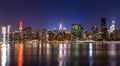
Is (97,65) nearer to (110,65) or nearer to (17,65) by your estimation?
(110,65)

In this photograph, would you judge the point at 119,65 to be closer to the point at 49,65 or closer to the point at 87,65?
the point at 87,65

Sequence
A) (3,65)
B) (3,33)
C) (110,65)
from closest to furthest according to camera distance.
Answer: (3,65) → (110,65) → (3,33)

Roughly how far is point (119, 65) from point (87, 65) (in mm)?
4645

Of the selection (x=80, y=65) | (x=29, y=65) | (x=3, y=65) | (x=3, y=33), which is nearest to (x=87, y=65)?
(x=80, y=65)

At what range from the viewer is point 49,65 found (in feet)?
167

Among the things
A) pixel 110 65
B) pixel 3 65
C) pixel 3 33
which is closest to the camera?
pixel 3 65

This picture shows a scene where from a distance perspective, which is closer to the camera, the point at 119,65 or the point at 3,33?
the point at 119,65

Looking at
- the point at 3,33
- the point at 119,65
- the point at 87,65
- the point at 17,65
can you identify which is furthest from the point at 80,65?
the point at 3,33

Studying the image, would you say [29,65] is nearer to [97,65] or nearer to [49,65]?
[49,65]

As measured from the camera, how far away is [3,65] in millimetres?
48031

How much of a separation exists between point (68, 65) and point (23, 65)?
20.3 feet

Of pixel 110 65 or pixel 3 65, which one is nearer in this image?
pixel 3 65

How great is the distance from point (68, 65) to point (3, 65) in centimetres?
887

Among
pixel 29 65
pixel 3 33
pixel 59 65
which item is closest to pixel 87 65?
pixel 59 65
